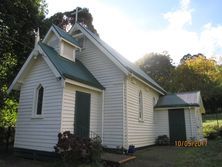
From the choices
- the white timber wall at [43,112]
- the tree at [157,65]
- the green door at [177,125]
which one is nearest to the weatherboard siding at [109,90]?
the white timber wall at [43,112]

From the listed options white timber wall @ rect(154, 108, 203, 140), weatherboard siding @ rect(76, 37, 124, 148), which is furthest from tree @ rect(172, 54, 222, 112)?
weatherboard siding @ rect(76, 37, 124, 148)

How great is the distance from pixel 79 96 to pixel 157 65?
40821 mm

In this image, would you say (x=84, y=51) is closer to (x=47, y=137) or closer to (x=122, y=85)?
(x=122, y=85)

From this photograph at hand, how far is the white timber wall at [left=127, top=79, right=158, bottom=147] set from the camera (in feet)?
48.1

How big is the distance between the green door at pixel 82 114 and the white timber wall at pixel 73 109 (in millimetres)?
246

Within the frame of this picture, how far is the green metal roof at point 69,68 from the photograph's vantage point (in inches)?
480

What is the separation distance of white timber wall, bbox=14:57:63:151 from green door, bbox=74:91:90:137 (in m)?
1.23

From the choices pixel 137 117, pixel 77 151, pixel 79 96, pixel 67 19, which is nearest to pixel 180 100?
pixel 137 117

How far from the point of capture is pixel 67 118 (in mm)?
12031

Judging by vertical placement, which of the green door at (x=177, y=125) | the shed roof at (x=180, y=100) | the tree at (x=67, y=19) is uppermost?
the tree at (x=67, y=19)

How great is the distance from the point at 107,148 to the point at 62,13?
19418 millimetres

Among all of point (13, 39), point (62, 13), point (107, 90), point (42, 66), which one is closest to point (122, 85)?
point (107, 90)
